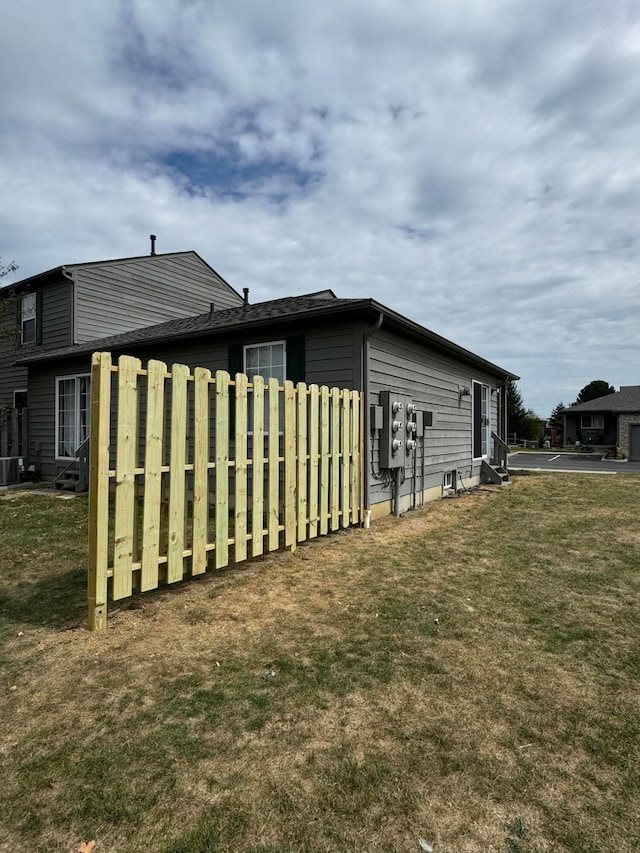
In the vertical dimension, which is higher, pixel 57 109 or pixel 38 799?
pixel 57 109

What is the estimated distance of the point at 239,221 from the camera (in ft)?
39.8

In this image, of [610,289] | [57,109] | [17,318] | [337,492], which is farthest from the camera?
[610,289]

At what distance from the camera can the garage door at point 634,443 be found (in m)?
23.5

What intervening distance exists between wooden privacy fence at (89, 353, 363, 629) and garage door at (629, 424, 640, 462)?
2363 cm

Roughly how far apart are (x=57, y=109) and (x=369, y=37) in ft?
18.1

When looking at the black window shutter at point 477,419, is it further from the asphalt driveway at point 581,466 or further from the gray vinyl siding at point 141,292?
the gray vinyl siding at point 141,292

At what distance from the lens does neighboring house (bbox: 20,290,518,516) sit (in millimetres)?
6578

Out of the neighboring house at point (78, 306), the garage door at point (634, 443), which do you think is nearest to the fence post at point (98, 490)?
the neighboring house at point (78, 306)

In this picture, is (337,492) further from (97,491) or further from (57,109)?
(57,109)

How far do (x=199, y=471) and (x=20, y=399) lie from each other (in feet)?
43.3

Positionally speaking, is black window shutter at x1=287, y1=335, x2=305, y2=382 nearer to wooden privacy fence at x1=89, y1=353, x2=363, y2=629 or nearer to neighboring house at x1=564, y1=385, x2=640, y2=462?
wooden privacy fence at x1=89, y1=353, x2=363, y2=629

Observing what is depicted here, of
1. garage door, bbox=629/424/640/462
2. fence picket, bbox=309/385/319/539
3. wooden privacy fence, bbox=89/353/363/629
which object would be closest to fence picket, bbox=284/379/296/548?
wooden privacy fence, bbox=89/353/363/629

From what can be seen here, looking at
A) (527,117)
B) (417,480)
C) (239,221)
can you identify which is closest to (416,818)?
(417,480)

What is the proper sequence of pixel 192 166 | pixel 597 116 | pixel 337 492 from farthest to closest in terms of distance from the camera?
pixel 192 166, pixel 597 116, pixel 337 492
